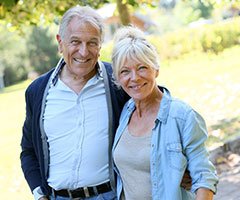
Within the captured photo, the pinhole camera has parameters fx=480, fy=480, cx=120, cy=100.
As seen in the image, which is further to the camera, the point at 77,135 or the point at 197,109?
the point at 197,109

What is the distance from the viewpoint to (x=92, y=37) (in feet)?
9.55

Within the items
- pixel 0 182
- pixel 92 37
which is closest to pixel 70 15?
pixel 92 37

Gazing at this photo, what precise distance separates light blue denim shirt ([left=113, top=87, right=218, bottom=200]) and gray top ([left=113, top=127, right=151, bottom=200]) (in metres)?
0.05

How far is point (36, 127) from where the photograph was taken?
315 cm

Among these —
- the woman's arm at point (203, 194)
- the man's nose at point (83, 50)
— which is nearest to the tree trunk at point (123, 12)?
the man's nose at point (83, 50)

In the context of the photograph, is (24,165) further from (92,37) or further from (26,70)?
(26,70)

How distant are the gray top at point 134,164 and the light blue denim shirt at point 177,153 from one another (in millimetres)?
51

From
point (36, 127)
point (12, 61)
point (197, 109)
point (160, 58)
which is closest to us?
point (160, 58)

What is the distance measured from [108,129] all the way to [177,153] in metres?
0.60

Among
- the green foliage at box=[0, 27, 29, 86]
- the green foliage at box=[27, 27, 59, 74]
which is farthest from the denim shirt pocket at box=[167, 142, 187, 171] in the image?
the green foliage at box=[27, 27, 59, 74]

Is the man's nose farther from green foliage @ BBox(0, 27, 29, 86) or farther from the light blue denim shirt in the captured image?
green foliage @ BBox(0, 27, 29, 86)

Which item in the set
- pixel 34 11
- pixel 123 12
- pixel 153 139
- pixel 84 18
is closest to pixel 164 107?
→ pixel 153 139

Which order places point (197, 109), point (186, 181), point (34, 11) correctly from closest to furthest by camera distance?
1. point (186, 181)
2. point (34, 11)
3. point (197, 109)

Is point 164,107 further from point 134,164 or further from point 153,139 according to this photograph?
point 134,164
